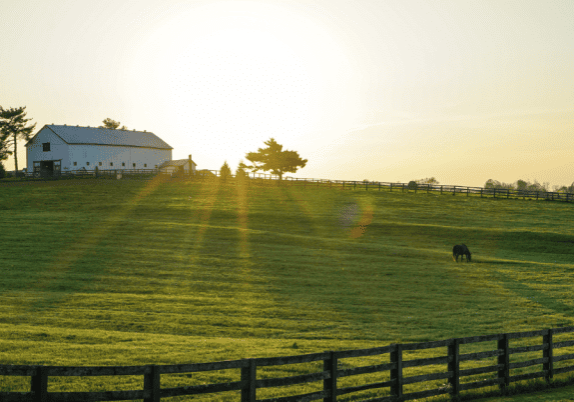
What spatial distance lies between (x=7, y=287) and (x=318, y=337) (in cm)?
1523

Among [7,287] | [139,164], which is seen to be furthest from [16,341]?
[139,164]

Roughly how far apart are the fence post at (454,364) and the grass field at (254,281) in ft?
7.40

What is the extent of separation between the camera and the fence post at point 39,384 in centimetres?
680

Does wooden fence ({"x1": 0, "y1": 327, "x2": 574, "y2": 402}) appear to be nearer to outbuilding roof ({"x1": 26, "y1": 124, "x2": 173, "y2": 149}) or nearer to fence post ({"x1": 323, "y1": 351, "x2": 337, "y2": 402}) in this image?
fence post ({"x1": 323, "y1": 351, "x2": 337, "y2": 402})

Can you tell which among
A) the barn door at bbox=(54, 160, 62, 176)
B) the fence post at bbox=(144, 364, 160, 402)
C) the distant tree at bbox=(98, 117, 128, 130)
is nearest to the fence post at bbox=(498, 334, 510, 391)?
the fence post at bbox=(144, 364, 160, 402)

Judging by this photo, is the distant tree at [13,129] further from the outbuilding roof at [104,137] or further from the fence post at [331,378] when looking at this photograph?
the fence post at [331,378]

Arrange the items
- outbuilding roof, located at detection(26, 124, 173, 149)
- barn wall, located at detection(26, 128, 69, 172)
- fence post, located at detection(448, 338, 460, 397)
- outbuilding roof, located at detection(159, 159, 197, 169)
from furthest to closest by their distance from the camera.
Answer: outbuilding roof, located at detection(159, 159, 197, 169)
outbuilding roof, located at detection(26, 124, 173, 149)
barn wall, located at detection(26, 128, 69, 172)
fence post, located at detection(448, 338, 460, 397)

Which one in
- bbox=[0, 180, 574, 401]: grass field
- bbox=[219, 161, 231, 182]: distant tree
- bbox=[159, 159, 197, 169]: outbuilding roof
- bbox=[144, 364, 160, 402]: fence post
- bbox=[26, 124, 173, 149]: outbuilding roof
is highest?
bbox=[26, 124, 173, 149]: outbuilding roof

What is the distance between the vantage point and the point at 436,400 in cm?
1039

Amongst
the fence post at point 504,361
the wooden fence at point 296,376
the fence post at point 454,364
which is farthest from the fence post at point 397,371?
the fence post at point 504,361

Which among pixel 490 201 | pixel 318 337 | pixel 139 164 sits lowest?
pixel 318 337

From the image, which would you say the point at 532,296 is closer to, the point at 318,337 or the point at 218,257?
the point at 318,337

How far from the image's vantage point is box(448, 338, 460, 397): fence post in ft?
34.0

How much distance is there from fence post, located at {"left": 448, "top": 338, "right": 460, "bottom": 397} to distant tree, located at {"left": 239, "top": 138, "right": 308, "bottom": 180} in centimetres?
10022
